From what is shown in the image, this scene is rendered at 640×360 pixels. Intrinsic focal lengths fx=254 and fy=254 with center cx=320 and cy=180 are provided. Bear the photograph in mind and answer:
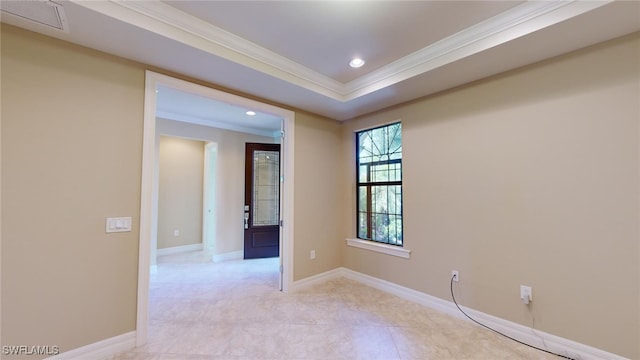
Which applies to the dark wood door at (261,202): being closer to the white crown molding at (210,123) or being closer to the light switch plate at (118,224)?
the white crown molding at (210,123)

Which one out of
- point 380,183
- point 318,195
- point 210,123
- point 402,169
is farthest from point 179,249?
point 402,169

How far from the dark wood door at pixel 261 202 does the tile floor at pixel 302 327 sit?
1.43 meters

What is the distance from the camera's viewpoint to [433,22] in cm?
206

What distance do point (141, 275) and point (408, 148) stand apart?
314 cm

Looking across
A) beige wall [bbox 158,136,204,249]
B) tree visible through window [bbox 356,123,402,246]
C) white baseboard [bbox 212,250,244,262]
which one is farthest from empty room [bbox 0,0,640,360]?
→ beige wall [bbox 158,136,204,249]

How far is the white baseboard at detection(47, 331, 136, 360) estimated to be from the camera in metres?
1.91

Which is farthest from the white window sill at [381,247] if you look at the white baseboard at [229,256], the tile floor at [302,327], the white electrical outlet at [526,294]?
the white baseboard at [229,256]

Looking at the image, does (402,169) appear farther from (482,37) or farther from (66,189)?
(66,189)

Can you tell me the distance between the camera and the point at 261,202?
207 inches

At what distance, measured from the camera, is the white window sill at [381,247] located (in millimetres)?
3219

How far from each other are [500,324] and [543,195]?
1260 millimetres

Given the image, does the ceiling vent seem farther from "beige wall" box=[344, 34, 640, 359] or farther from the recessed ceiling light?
"beige wall" box=[344, 34, 640, 359]

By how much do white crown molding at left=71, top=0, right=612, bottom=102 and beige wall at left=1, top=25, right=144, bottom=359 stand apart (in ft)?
1.95

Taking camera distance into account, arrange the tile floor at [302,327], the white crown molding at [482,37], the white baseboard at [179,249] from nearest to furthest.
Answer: the white crown molding at [482,37] → the tile floor at [302,327] → the white baseboard at [179,249]
